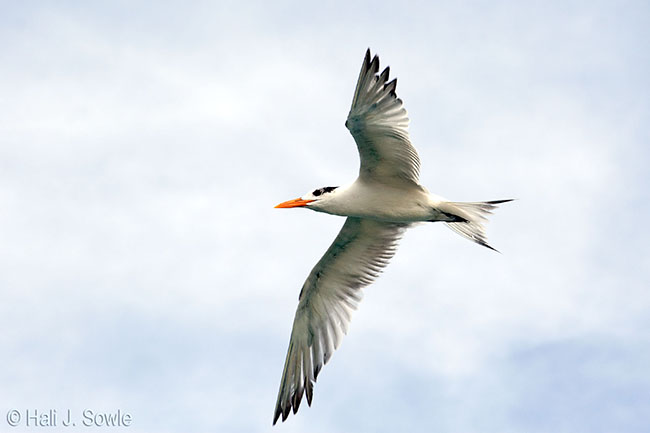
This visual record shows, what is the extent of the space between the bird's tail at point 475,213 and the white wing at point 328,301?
1462mm

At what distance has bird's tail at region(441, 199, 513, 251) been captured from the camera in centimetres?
1202

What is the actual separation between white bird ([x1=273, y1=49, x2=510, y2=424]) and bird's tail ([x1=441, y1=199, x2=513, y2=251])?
0.01 m

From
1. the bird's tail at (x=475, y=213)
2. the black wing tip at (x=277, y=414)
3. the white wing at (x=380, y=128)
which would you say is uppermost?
the white wing at (x=380, y=128)

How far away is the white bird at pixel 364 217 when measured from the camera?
448 inches

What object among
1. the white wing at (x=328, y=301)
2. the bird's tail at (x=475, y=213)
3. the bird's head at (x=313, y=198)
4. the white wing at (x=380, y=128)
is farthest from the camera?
the white wing at (x=328, y=301)

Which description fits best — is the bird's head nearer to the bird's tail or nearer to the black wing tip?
the bird's tail

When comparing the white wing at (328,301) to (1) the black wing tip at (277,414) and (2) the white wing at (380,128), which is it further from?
(2) the white wing at (380,128)

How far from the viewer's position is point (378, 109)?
1130 centimetres

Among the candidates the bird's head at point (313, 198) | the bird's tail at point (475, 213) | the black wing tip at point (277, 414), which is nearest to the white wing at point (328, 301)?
the black wing tip at point (277, 414)

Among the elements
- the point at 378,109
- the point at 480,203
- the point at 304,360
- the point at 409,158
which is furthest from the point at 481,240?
the point at 304,360

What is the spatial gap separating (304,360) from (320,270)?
4.71 ft

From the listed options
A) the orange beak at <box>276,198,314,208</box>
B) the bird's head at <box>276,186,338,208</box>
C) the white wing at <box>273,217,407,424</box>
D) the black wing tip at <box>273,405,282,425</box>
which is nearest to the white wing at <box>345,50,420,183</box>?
the bird's head at <box>276,186,338,208</box>

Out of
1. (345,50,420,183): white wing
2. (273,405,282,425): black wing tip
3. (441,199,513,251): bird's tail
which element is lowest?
(273,405,282,425): black wing tip

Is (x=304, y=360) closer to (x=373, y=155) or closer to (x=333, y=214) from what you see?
(x=333, y=214)
